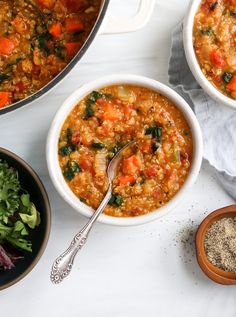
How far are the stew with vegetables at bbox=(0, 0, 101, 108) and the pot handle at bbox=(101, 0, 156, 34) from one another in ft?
0.56

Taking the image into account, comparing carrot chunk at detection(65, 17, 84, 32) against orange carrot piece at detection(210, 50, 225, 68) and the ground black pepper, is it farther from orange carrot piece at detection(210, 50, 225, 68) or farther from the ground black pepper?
the ground black pepper

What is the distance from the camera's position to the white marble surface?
287cm

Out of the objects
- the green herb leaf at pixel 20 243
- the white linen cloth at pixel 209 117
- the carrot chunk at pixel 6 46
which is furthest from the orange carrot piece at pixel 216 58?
the green herb leaf at pixel 20 243

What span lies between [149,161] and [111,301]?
718 mm

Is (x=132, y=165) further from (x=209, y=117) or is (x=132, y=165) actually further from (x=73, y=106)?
(x=209, y=117)

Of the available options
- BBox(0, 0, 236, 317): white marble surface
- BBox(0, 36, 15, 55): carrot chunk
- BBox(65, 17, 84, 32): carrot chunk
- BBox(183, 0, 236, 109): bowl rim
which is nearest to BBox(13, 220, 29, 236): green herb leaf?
BBox(0, 0, 236, 317): white marble surface

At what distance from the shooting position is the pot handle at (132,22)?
101 inches

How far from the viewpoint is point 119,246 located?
291cm

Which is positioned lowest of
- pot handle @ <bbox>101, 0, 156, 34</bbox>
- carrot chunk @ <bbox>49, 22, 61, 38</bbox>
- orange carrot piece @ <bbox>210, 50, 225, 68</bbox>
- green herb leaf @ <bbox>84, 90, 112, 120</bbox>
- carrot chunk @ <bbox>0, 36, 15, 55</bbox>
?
green herb leaf @ <bbox>84, 90, 112, 120</bbox>

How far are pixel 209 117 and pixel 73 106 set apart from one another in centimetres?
64

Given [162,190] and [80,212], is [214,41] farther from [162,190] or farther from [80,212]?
[80,212]

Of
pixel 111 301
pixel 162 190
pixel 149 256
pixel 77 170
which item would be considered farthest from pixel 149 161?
pixel 111 301

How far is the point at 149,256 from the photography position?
293 centimetres

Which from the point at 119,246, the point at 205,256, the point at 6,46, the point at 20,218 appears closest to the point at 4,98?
the point at 6,46
